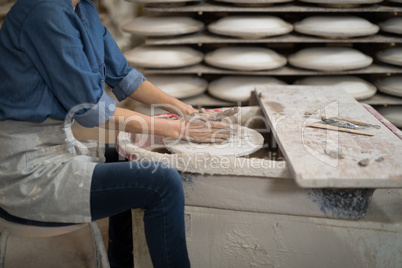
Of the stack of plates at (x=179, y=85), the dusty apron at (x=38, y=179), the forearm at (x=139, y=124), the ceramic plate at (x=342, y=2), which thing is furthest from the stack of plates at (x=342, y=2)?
the dusty apron at (x=38, y=179)

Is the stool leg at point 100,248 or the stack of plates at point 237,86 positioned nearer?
the stool leg at point 100,248

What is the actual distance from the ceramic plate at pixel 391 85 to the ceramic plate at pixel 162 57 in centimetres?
120

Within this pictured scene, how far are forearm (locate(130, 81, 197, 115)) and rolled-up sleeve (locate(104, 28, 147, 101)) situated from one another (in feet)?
0.08

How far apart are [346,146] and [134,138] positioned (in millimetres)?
880

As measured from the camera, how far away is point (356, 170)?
3.69 ft

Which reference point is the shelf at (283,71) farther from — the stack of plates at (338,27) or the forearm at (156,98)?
the forearm at (156,98)

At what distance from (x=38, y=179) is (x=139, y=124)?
36cm

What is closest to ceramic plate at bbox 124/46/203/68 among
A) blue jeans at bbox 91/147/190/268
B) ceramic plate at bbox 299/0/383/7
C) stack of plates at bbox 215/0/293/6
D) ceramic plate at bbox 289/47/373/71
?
stack of plates at bbox 215/0/293/6

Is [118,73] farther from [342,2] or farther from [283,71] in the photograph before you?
[342,2]

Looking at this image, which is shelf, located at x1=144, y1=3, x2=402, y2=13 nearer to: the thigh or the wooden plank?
the wooden plank

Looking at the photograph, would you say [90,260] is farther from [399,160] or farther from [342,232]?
[399,160]

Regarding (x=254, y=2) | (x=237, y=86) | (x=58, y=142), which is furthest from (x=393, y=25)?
(x=58, y=142)

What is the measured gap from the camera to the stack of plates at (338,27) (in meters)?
2.27

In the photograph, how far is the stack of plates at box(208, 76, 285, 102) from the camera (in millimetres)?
2391
